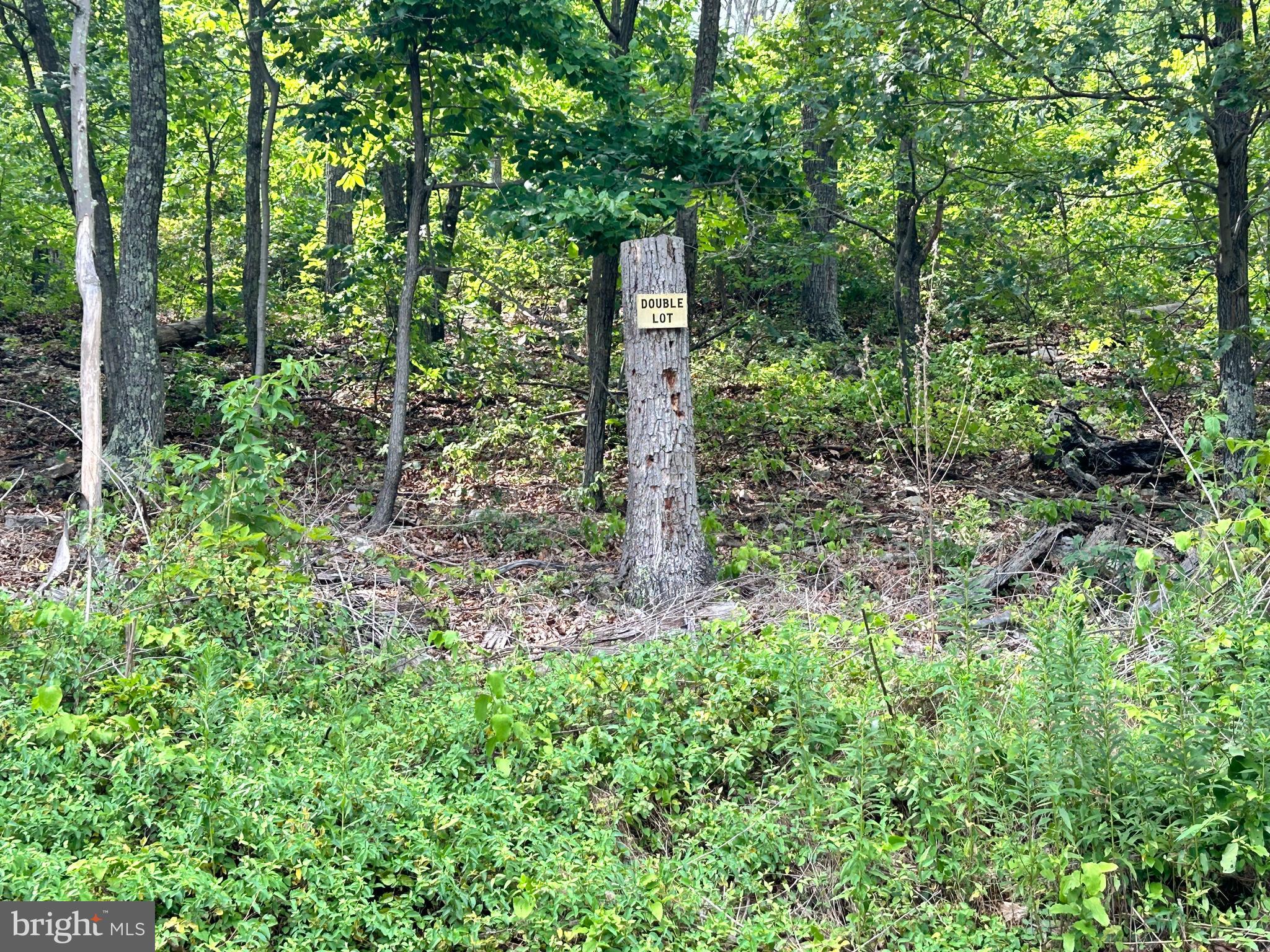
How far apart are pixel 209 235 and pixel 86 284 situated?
6739mm

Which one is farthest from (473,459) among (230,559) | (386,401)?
(230,559)

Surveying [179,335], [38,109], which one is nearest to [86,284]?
[38,109]

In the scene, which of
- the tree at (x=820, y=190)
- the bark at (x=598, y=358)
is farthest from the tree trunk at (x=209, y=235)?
the tree at (x=820, y=190)

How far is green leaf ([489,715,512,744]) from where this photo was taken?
3.74 m

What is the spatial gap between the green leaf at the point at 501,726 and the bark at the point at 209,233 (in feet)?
33.5

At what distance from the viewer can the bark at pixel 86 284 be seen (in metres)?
5.57

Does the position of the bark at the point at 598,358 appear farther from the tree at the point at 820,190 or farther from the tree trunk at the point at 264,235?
the tree trunk at the point at 264,235

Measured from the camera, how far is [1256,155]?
28.3 ft

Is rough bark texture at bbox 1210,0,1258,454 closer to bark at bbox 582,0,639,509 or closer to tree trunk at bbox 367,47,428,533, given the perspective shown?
bark at bbox 582,0,639,509

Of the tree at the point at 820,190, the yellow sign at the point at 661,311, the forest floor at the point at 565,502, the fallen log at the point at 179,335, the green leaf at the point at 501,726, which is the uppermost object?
the tree at the point at 820,190

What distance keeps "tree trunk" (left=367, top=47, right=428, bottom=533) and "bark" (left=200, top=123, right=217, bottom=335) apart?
540 cm

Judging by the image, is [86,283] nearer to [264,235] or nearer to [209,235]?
[264,235]

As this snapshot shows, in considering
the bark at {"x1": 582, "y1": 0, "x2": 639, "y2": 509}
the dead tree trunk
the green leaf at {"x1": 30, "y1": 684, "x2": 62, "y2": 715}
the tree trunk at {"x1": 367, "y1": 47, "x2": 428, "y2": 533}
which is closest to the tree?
the bark at {"x1": 582, "y1": 0, "x2": 639, "y2": 509}

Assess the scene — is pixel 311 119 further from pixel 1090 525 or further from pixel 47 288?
pixel 47 288
